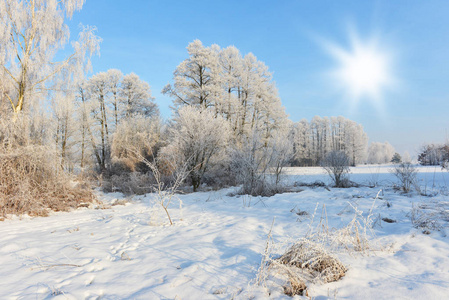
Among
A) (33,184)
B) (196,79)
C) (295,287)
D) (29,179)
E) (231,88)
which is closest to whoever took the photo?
(295,287)

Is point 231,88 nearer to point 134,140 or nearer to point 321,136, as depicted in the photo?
point 134,140

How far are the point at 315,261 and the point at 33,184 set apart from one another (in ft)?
24.0

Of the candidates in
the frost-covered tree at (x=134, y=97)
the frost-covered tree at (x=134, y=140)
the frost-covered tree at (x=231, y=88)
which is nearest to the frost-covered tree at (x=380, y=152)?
the frost-covered tree at (x=231, y=88)

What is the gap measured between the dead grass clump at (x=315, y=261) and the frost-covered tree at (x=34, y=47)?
8854mm

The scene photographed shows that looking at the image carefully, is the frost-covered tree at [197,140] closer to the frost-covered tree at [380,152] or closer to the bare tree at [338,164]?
the bare tree at [338,164]

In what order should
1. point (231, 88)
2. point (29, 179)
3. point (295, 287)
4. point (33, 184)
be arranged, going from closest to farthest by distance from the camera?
point (295, 287) → point (29, 179) → point (33, 184) → point (231, 88)

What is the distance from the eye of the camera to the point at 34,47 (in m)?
8.17

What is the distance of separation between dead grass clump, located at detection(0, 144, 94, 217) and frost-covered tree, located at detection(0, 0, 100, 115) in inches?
76.4

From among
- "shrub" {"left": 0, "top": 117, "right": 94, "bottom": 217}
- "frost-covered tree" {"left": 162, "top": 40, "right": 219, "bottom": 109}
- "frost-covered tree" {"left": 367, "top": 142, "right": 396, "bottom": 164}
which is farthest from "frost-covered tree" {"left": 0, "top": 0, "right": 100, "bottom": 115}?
"frost-covered tree" {"left": 367, "top": 142, "right": 396, "bottom": 164}

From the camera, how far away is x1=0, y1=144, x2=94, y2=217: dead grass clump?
553 centimetres

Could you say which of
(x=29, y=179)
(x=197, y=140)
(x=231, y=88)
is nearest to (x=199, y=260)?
(x=29, y=179)

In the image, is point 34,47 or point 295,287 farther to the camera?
point 34,47

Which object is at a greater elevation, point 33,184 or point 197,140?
point 197,140

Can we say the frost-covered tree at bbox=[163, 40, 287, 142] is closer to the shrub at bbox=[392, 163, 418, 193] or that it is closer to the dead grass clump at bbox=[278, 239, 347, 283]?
the shrub at bbox=[392, 163, 418, 193]
